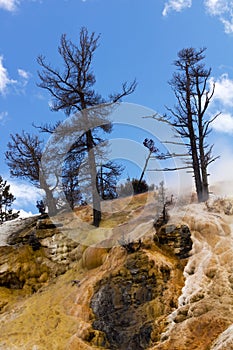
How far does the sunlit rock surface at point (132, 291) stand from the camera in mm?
9797

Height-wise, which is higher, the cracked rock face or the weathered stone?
the weathered stone

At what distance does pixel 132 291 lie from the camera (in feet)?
38.0

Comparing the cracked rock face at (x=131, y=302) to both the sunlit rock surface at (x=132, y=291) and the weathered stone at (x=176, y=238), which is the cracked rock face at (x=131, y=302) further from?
the weathered stone at (x=176, y=238)

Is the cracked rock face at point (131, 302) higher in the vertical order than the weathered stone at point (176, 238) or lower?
lower

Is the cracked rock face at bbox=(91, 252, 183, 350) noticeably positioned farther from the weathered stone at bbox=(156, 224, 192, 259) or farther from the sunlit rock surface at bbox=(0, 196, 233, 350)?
the weathered stone at bbox=(156, 224, 192, 259)

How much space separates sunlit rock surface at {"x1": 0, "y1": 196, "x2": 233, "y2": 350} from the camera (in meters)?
9.80

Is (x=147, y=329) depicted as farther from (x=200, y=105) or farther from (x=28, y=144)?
(x=28, y=144)

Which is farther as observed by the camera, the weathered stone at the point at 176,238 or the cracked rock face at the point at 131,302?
the weathered stone at the point at 176,238

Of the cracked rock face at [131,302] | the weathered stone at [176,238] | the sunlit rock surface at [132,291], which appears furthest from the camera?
the weathered stone at [176,238]

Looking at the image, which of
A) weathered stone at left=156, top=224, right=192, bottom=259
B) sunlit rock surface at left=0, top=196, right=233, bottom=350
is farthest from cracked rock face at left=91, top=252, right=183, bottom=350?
weathered stone at left=156, top=224, right=192, bottom=259

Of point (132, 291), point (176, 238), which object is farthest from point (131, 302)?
point (176, 238)

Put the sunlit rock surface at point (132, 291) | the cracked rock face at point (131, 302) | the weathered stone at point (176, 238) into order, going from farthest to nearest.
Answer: the weathered stone at point (176, 238), the cracked rock face at point (131, 302), the sunlit rock surface at point (132, 291)

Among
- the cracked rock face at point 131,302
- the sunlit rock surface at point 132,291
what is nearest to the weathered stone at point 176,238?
the sunlit rock surface at point 132,291

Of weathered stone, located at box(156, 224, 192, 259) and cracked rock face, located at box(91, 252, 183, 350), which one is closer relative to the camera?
cracked rock face, located at box(91, 252, 183, 350)
